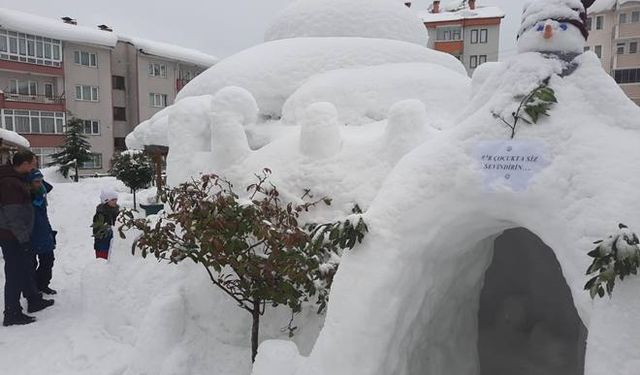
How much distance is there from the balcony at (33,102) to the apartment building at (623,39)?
1255 inches

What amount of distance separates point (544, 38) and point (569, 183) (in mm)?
987

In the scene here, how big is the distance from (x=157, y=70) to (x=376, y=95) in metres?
27.4

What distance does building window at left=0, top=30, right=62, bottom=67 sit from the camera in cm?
2441

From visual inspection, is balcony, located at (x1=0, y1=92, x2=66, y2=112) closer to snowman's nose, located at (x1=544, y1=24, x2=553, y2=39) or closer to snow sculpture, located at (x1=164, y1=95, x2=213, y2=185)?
snow sculpture, located at (x1=164, y1=95, x2=213, y2=185)

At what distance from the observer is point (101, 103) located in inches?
1114

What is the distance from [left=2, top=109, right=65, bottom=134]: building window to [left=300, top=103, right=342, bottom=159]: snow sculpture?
24.8m

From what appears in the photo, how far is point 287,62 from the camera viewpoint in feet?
23.8

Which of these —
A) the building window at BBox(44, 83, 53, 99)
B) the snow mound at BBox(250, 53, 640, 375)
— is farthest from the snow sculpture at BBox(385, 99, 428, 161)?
the building window at BBox(44, 83, 53, 99)

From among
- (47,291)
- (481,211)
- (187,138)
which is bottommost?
(47,291)

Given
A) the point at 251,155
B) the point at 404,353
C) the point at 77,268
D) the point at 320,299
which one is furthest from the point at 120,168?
the point at 404,353

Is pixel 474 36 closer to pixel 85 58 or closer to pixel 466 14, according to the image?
pixel 466 14

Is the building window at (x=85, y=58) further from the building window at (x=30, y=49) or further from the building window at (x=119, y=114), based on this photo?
the building window at (x=119, y=114)

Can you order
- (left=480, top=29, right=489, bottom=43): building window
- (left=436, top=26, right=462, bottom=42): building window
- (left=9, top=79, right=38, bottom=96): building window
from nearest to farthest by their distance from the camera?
(left=9, top=79, right=38, bottom=96): building window < (left=480, top=29, right=489, bottom=43): building window < (left=436, top=26, right=462, bottom=42): building window

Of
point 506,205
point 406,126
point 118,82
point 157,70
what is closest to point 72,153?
point 118,82
